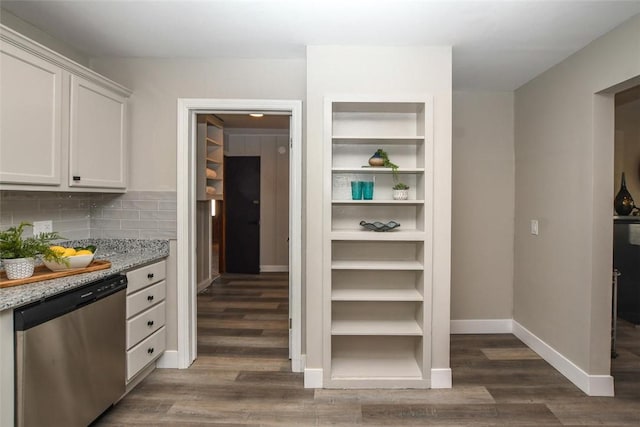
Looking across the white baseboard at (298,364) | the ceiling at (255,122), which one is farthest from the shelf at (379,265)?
the ceiling at (255,122)

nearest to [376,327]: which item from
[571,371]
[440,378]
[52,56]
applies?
[440,378]

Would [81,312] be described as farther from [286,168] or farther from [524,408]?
[286,168]

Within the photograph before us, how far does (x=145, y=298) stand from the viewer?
268 centimetres

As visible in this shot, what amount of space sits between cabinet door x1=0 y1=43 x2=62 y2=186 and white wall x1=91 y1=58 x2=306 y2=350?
0.74 m

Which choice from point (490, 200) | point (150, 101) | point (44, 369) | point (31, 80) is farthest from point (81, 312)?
point (490, 200)

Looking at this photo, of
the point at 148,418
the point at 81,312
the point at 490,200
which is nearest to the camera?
the point at 81,312

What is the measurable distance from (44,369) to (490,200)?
3710 millimetres

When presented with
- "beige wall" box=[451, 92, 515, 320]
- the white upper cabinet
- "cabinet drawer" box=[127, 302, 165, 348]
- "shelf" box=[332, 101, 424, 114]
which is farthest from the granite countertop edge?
"beige wall" box=[451, 92, 515, 320]

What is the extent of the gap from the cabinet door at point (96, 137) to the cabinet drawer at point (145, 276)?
673 mm

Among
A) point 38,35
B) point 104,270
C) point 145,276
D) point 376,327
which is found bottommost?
point 376,327

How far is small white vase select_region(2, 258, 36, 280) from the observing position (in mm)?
1897

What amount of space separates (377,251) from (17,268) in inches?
87.5

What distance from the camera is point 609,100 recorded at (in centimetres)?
258

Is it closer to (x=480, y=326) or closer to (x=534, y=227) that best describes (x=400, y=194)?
(x=534, y=227)
